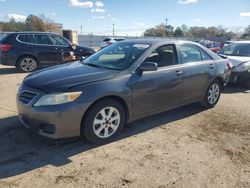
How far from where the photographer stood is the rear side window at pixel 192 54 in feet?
19.3

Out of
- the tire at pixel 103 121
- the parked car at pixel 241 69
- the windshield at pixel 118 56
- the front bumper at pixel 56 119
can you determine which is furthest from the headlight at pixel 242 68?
the front bumper at pixel 56 119

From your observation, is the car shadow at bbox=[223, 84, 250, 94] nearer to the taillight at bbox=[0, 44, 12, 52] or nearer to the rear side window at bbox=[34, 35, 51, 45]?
the rear side window at bbox=[34, 35, 51, 45]

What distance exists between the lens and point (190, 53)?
6.10 meters

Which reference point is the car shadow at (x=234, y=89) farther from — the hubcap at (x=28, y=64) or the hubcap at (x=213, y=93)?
the hubcap at (x=28, y=64)

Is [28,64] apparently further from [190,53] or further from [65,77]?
[65,77]

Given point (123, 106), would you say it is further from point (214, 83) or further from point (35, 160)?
point (214, 83)

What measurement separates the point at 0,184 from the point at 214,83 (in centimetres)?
495

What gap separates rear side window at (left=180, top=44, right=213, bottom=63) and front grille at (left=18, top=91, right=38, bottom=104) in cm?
299

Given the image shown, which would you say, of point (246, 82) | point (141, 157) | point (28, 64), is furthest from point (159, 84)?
point (28, 64)

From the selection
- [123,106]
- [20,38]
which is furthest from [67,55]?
[123,106]

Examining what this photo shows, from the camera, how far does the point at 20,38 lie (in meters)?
11.5

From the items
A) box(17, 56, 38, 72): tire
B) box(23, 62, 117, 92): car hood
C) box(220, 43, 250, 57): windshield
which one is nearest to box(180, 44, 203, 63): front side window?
box(23, 62, 117, 92): car hood

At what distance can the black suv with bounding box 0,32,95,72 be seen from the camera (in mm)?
11234

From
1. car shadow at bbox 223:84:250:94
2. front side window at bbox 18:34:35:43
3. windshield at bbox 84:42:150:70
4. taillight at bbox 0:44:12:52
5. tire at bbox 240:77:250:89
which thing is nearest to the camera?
windshield at bbox 84:42:150:70
